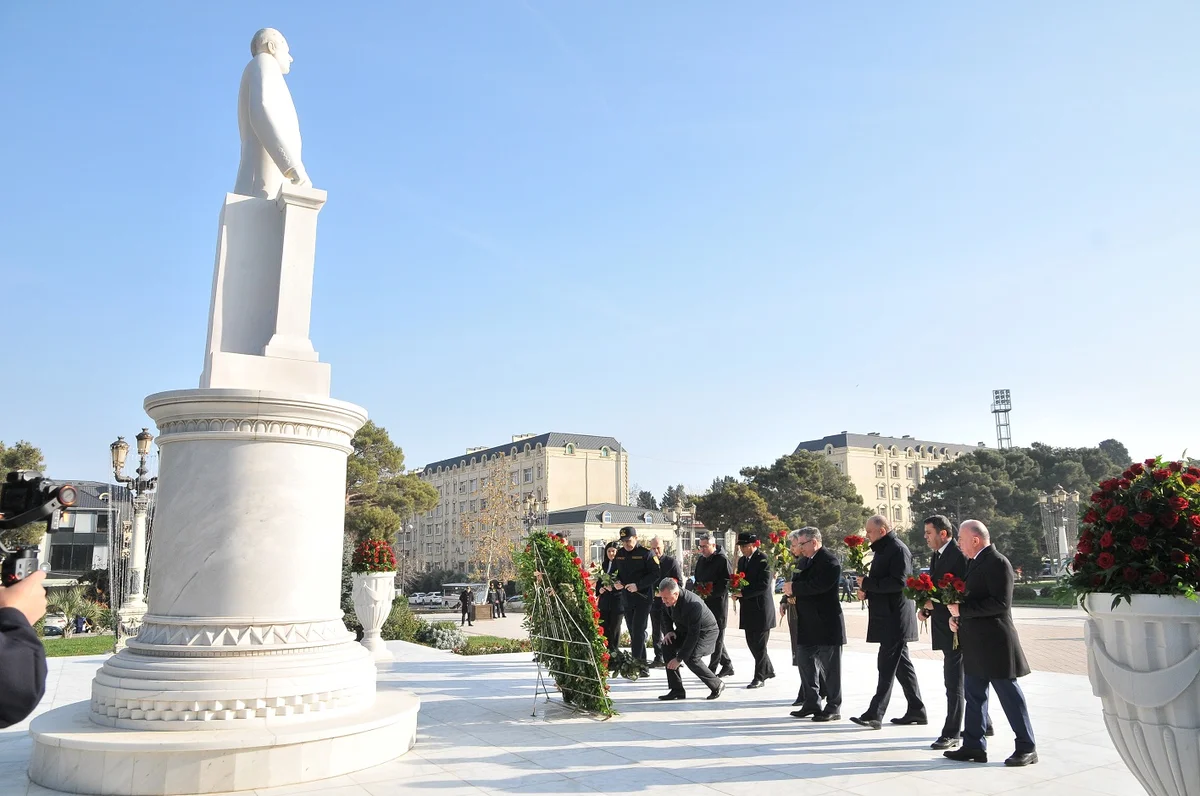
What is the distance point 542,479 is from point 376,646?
202 feet

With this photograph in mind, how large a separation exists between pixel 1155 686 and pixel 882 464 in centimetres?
9018

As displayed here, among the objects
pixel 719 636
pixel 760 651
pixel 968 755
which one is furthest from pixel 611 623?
pixel 968 755

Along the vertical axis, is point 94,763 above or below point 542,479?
below

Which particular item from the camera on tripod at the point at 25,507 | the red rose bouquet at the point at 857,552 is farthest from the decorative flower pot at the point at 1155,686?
the camera on tripod at the point at 25,507

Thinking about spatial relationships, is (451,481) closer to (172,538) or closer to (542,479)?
(542,479)

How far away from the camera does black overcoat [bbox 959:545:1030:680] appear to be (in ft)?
Answer: 19.6

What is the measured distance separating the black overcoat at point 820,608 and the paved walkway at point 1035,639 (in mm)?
2066

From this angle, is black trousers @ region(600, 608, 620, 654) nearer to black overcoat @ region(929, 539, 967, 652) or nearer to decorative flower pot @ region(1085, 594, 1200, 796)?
black overcoat @ region(929, 539, 967, 652)

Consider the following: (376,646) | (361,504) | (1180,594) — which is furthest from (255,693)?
(361,504)

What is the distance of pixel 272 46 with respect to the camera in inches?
286

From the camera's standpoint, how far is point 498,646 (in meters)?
15.1

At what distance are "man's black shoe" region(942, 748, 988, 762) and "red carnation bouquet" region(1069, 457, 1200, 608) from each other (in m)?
2.41

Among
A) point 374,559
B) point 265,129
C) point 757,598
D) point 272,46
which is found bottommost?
point 757,598

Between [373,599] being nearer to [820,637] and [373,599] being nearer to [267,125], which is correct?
[820,637]
